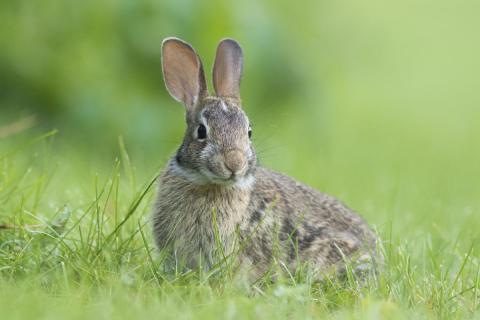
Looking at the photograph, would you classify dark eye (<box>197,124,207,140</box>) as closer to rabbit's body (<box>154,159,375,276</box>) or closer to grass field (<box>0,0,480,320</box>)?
rabbit's body (<box>154,159,375,276</box>)

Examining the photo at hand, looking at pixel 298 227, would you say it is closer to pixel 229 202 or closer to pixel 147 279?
pixel 229 202

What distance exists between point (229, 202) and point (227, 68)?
31.1 inches

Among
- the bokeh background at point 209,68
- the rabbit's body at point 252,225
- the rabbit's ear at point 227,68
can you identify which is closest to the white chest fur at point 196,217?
the rabbit's body at point 252,225

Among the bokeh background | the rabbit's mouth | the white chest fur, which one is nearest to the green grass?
the white chest fur

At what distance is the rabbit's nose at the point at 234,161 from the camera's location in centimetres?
471

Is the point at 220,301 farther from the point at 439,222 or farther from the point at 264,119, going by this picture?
the point at 264,119

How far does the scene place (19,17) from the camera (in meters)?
8.58

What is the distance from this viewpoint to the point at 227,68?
211 inches

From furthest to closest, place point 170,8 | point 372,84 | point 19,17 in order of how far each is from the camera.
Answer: point 372,84, point 19,17, point 170,8

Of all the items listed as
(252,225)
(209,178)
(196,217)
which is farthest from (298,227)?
(209,178)

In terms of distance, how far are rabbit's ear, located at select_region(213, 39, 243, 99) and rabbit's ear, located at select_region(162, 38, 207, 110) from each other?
0.42 ft

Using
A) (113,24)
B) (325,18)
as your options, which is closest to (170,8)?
(113,24)

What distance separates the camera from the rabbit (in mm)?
4867

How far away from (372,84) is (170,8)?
866 centimetres
